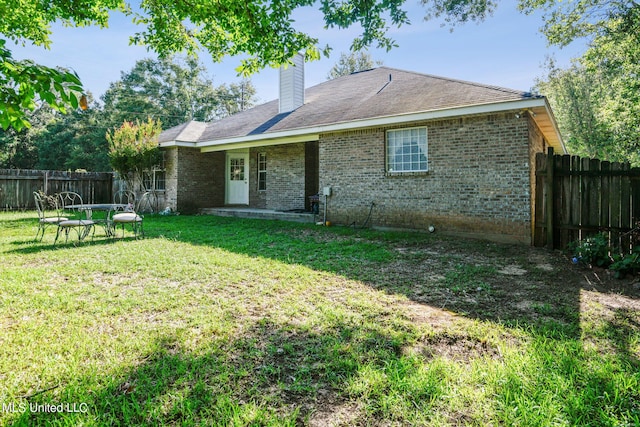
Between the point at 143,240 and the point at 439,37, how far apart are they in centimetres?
1012

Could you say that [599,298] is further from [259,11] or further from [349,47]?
[259,11]

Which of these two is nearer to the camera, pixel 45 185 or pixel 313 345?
pixel 313 345

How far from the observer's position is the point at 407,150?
30.8 feet

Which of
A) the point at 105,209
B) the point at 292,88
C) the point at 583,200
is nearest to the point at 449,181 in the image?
the point at 583,200

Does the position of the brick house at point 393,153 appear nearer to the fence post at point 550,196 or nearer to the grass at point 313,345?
the fence post at point 550,196

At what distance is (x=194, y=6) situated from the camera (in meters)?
6.42

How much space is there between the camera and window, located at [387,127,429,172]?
9133mm

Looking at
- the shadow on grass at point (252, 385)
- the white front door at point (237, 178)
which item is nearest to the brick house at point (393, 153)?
the white front door at point (237, 178)

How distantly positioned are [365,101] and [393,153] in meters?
2.56

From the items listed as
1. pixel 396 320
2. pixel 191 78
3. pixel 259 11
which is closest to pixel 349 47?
pixel 259 11

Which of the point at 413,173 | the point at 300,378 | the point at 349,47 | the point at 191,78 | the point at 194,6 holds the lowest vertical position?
the point at 300,378

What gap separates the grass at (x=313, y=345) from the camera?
1.99 m

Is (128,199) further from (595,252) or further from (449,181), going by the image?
(595,252)

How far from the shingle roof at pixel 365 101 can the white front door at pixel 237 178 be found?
4.42 feet
